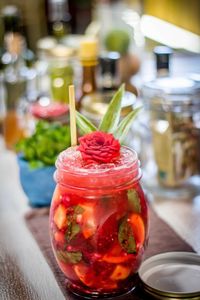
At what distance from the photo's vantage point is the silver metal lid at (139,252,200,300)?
0.67 meters

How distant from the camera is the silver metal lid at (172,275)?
0.67 metres

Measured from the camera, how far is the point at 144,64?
1709 millimetres

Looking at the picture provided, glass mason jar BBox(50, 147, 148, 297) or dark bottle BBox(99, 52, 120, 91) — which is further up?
dark bottle BBox(99, 52, 120, 91)

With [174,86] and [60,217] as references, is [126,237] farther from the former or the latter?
[174,86]

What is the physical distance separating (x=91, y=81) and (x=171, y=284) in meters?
0.56

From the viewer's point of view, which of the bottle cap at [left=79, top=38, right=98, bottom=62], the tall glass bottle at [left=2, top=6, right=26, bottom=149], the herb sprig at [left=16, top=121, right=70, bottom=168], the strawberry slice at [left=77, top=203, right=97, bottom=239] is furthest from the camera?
the tall glass bottle at [left=2, top=6, right=26, bottom=149]

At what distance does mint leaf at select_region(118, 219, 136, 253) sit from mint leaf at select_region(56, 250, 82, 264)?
0.05 meters

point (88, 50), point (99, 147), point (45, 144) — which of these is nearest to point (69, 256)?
point (99, 147)

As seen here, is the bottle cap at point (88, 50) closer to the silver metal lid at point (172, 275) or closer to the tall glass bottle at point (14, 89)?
the tall glass bottle at point (14, 89)

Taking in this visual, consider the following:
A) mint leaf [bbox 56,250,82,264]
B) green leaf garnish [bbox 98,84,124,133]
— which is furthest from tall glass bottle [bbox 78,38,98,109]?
mint leaf [bbox 56,250,82,264]

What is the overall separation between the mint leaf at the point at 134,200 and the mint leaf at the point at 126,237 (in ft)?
0.07

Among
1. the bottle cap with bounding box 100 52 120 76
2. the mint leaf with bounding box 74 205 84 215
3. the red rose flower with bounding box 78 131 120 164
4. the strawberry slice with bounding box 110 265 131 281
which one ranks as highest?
the bottle cap with bounding box 100 52 120 76

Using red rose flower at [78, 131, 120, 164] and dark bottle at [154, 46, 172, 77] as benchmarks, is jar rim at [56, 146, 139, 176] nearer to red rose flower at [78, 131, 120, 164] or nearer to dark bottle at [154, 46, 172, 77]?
red rose flower at [78, 131, 120, 164]

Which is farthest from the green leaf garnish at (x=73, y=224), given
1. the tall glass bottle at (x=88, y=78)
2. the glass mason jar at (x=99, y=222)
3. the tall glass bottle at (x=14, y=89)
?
the tall glass bottle at (x=14, y=89)
